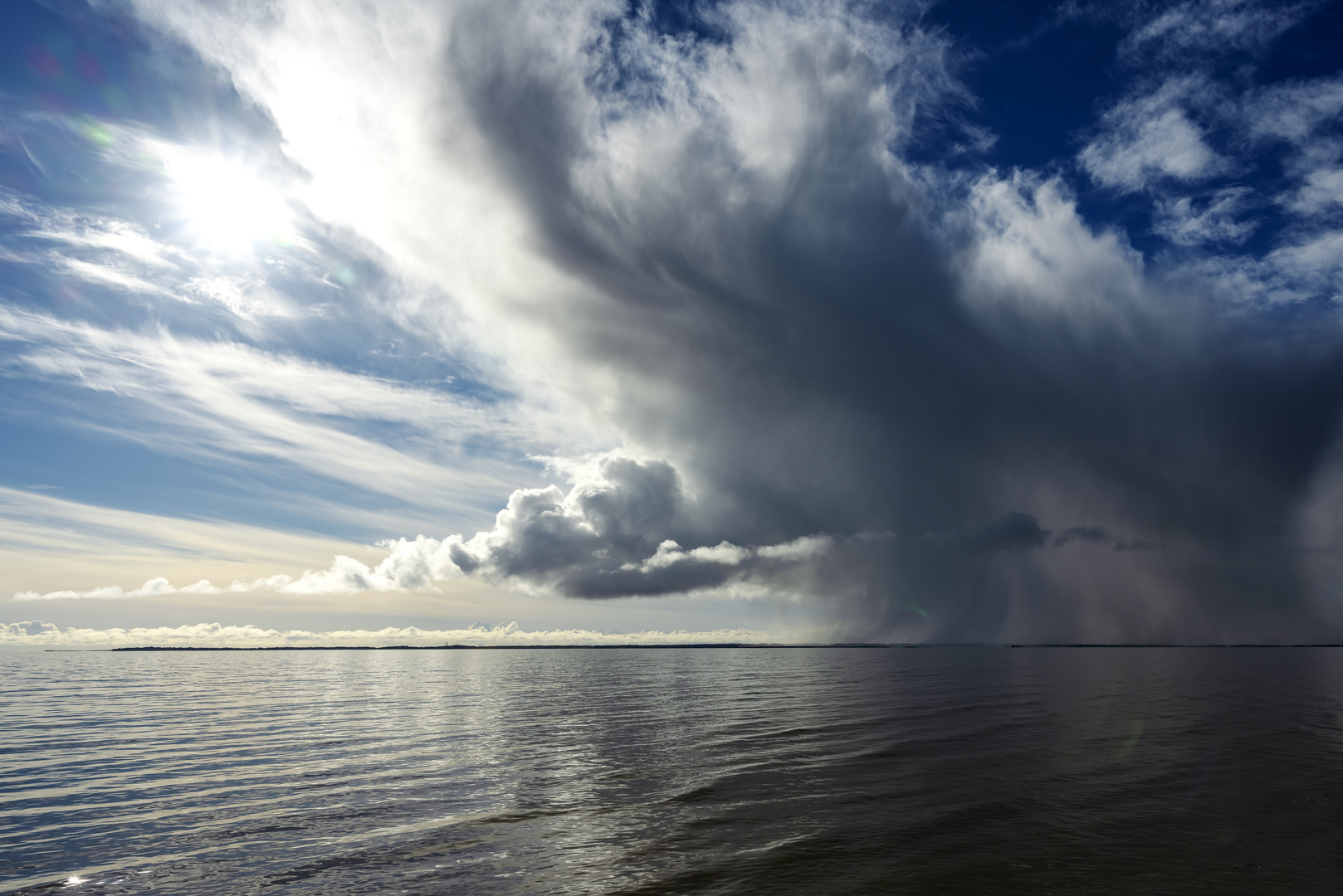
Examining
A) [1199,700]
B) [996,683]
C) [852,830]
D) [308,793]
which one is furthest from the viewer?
[996,683]

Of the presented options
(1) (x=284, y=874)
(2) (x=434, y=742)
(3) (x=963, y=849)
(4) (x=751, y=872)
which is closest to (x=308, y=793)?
(1) (x=284, y=874)

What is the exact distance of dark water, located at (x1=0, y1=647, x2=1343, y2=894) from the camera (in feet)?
64.2

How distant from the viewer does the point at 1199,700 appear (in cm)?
7019

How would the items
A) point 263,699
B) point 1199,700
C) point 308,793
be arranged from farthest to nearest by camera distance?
1. point 263,699
2. point 1199,700
3. point 308,793

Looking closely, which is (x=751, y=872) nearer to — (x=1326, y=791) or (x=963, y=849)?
(x=963, y=849)

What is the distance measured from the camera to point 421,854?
851 inches

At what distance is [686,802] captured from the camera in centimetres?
2806

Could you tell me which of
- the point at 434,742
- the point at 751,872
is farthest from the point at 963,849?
the point at 434,742

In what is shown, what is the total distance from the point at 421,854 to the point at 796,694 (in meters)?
67.9

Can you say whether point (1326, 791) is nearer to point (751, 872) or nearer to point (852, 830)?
point (852, 830)

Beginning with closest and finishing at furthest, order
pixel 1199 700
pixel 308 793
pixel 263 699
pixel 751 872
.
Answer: pixel 751 872, pixel 308 793, pixel 1199 700, pixel 263 699

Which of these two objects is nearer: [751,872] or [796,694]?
[751,872]

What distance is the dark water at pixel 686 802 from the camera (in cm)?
1956

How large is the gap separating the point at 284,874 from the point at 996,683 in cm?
10334
